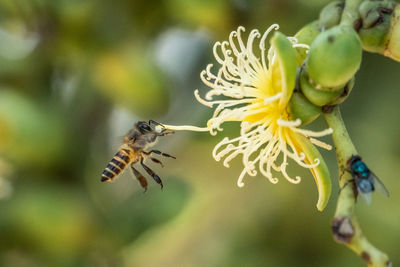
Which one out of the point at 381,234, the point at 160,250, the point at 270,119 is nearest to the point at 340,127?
the point at 270,119

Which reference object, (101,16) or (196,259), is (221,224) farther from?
(101,16)

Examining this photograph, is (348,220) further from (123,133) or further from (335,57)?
(123,133)

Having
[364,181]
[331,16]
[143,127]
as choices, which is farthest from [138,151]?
[364,181]

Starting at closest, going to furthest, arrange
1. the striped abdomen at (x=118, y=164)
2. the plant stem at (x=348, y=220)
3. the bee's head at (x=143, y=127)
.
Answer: the plant stem at (x=348, y=220) < the striped abdomen at (x=118, y=164) < the bee's head at (x=143, y=127)

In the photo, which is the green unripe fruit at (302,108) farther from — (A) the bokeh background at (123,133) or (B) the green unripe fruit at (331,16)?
(A) the bokeh background at (123,133)

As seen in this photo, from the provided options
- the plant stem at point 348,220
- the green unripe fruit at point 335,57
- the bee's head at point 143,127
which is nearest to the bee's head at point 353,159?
the plant stem at point 348,220

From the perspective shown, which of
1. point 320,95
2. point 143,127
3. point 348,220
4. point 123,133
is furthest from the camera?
point 123,133

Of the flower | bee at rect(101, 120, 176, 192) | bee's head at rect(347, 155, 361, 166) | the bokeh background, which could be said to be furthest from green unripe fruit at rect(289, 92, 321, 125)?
the bokeh background
